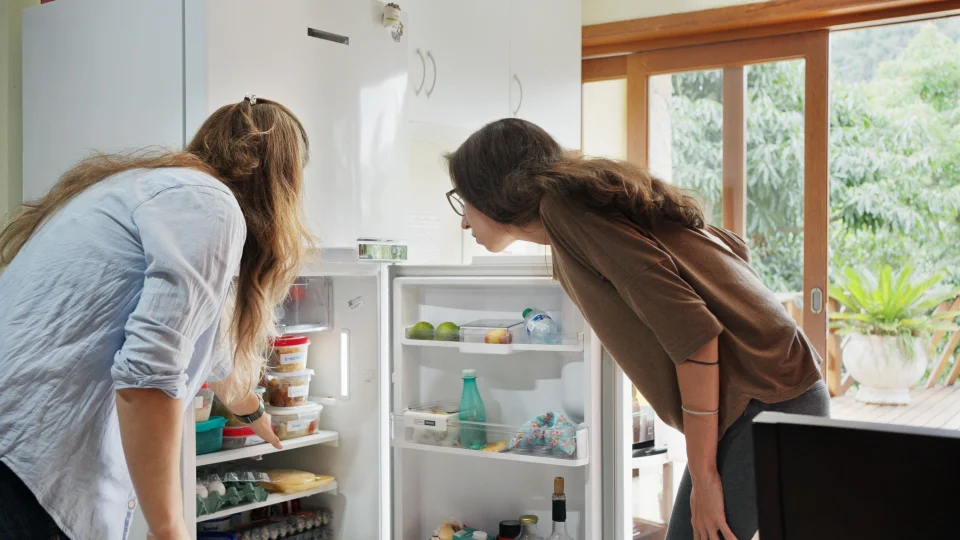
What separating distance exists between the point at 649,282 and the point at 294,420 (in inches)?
47.4

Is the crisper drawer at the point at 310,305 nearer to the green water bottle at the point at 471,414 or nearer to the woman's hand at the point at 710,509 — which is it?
the green water bottle at the point at 471,414

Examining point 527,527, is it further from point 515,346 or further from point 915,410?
point 915,410

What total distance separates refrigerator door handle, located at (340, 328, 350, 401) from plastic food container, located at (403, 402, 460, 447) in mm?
185

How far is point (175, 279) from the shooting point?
1098mm

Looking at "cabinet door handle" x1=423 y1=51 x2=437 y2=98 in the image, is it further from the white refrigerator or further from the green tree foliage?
the green tree foliage

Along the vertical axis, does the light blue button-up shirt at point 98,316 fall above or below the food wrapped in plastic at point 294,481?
above

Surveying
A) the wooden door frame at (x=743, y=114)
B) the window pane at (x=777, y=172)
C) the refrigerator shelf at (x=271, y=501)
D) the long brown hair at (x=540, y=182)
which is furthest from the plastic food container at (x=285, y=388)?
the window pane at (x=777, y=172)

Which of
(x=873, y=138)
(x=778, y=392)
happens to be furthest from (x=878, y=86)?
(x=778, y=392)

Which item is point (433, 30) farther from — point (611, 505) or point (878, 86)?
point (878, 86)

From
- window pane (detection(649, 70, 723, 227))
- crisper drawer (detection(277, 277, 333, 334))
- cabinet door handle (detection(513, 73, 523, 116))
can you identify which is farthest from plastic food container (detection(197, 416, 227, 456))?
window pane (detection(649, 70, 723, 227))

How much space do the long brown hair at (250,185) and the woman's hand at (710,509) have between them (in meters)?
0.74

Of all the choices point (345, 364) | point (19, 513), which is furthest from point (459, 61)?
point (19, 513)

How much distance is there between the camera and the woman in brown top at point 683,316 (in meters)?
1.32

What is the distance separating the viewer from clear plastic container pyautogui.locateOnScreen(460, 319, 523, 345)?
2109 millimetres
